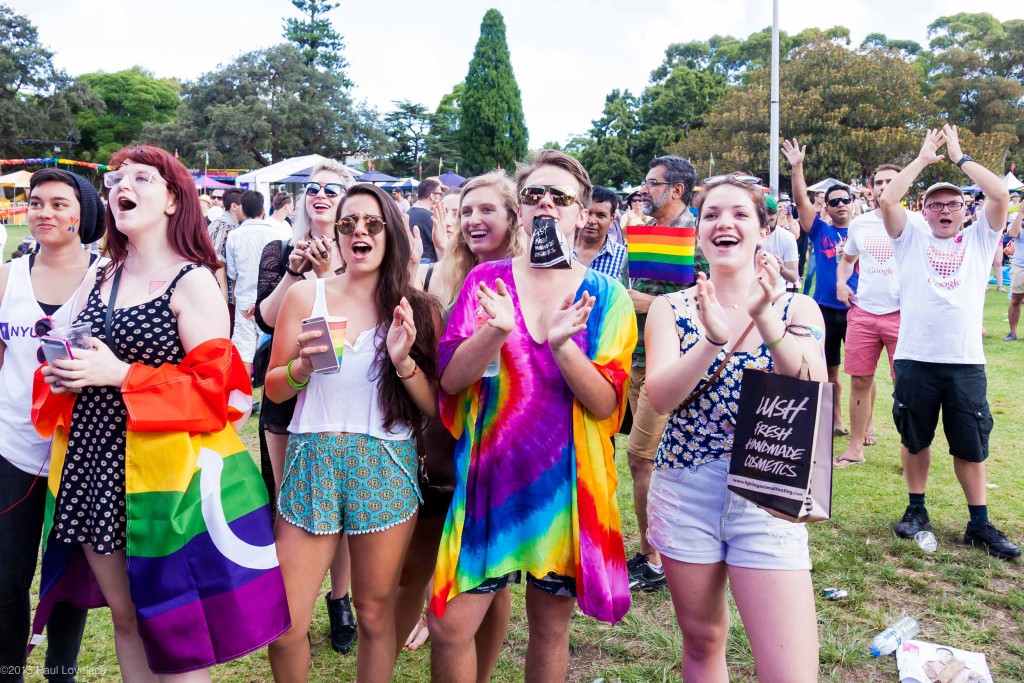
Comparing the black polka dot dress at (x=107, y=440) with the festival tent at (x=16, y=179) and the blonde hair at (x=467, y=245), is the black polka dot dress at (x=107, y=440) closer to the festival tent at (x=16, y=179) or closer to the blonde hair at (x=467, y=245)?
the blonde hair at (x=467, y=245)

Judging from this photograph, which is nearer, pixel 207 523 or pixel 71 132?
pixel 207 523

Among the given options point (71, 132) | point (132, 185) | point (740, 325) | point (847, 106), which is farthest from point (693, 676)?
point (71, 132)

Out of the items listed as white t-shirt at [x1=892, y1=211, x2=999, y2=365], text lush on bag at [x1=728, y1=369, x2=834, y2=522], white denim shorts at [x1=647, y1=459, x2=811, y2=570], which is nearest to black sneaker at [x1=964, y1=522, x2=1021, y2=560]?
white t-shirt at [x1=892, y1=211, x2=999, y2=365]

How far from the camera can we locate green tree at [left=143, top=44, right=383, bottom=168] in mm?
48094

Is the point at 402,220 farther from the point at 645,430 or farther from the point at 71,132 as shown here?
the point at 71,132

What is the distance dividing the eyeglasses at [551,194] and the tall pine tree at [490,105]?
168ft

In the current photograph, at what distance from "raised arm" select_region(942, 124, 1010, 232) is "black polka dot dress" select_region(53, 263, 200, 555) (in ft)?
13.2

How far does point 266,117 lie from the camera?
161ft

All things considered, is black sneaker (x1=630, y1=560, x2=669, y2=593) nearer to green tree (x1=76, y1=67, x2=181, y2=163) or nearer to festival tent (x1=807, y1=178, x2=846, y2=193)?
festival tent (x1=807, y1=178, x2=846, y2=193)

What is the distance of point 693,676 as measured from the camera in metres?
2.43

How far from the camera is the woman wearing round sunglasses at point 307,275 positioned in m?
3.12

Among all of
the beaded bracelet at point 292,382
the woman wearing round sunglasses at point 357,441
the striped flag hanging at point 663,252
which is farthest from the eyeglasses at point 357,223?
the striped flag hanging at point 663,252

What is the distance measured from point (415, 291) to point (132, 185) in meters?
1.03

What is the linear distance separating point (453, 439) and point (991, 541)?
3.49 meters
